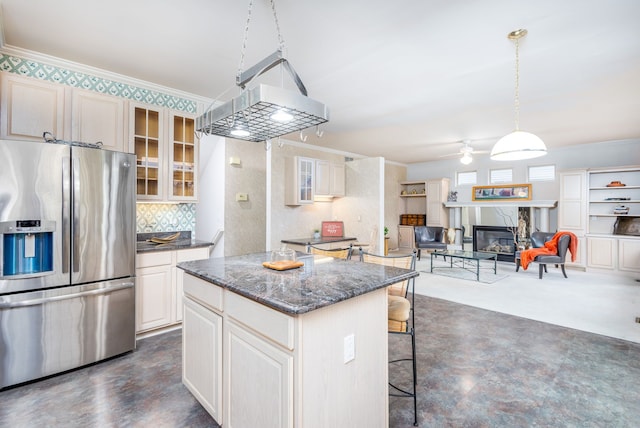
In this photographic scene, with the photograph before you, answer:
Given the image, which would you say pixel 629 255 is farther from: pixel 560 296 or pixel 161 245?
pixel 161 245

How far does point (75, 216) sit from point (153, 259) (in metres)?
0.81

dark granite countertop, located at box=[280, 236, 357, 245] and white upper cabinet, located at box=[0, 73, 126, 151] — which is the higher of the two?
white upper cabinet, located at box=[0, 73, 126, 151]

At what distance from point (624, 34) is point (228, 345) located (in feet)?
12.6

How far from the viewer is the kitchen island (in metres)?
1.28

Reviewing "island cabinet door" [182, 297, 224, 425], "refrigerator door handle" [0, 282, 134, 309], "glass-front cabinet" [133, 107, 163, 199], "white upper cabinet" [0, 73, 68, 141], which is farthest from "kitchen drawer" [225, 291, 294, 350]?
"white upper cabinet" [0, 73, 68, 141]

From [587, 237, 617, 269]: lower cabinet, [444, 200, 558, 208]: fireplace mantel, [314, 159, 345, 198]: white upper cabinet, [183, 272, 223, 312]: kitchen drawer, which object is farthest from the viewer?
[444, 200, 558, 208]: fireplace mantel

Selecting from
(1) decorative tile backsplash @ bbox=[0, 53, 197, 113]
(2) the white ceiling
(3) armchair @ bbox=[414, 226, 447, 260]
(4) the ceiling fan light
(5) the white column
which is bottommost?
(3) armchair @ bbox=[414, 226, 447, 260]

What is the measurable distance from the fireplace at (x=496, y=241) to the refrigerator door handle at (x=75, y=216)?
26.3ft

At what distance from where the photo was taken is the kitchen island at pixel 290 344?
128 centimetres

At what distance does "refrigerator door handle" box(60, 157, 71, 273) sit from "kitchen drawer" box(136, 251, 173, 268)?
0.59 metres

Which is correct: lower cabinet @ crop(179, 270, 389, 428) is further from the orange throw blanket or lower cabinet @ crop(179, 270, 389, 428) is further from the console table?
the orange throw blanket

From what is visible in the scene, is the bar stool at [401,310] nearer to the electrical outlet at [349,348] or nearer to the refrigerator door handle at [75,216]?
the electrical outlet at [349,348]

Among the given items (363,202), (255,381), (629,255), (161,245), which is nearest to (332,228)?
(363,202)

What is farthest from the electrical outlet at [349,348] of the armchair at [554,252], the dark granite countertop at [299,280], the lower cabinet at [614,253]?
the lower cabinet at [614,253]
